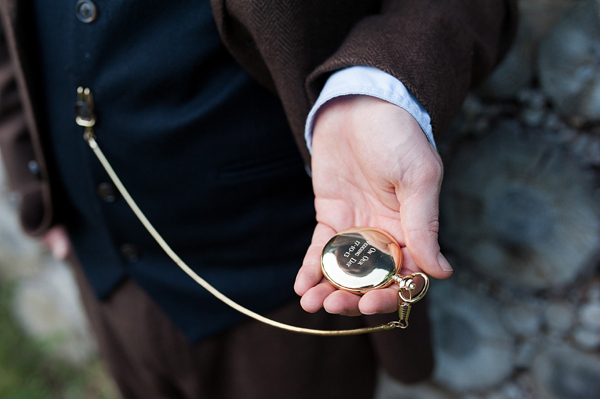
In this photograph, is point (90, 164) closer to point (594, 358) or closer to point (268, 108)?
point (268, 108)

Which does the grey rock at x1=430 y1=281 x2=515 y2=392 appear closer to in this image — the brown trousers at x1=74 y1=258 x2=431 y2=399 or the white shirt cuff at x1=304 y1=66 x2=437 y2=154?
the brown trousers at x1=74 y1=258 x2=431 y2=399

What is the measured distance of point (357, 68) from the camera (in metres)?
0.87

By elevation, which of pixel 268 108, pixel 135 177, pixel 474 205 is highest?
pixel 268 108

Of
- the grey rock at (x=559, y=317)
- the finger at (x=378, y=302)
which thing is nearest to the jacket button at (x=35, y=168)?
the finger at (x=378, y=302)

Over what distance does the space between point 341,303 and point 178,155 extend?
0.64 meters

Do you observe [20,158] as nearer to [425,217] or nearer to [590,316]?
[425,217]

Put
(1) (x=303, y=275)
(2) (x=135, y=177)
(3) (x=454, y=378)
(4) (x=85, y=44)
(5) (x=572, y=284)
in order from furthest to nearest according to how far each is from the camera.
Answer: (3) (x=454, y=378) → (5) (x=572, y=284) → (2) (x=135, y=177) → (4) (x=85, y=44) → (1) (x=303, y=275)

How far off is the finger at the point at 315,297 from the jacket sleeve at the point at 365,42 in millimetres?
375

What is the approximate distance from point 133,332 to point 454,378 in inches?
50.1

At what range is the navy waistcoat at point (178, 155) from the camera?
41.1 inches

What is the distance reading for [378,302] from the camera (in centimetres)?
75

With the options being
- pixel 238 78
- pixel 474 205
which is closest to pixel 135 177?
pixel 238 78

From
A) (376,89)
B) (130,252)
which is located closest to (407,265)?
(376,89)

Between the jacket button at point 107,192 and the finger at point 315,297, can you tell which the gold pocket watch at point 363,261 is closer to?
the finger at point 315,297
